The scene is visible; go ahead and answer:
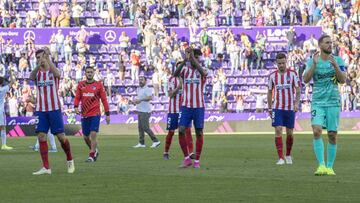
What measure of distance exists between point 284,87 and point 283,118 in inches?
26.4

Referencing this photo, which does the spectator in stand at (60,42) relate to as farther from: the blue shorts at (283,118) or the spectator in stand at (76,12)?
the blue shorts at (283,118)

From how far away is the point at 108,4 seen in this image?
58719 mm

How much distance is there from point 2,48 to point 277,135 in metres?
32.7

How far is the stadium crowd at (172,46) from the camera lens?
54.6 m

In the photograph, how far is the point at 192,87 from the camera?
23703 millimetres

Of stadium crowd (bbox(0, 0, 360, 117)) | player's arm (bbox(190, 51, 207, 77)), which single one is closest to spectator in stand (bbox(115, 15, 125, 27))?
stadium crowd (bbox(0, 0, 360, 117))

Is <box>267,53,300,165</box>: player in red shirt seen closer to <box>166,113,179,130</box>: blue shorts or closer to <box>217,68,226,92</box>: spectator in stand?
<box>166,113,179,130</box>: blue shorts

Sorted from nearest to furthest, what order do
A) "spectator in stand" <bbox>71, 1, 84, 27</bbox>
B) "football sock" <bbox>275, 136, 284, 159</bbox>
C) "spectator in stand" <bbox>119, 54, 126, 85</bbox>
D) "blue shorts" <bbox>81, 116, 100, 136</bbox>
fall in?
"football sock" <bbox>275, 136, 284, 159</bbox>
"blue shorts" <bbox>81, 116, 100, 136</bbox>
"spectator in stand" <bbox>119, 54, 126, 85</bbox>
"spectator in stand" <bbox>71, 1, 84, 27</bbox>

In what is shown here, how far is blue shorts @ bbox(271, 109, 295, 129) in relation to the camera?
25.4 metres

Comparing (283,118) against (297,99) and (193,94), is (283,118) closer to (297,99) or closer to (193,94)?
(297,99)

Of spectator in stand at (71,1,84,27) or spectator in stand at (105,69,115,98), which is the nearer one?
spectator in stand at (105,69,115,98)

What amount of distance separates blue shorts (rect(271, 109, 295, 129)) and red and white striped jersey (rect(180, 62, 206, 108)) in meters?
2.35

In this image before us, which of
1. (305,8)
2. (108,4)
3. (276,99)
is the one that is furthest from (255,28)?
(276,99)

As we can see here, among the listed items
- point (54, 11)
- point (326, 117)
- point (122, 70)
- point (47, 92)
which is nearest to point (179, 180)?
point (326, 117)
